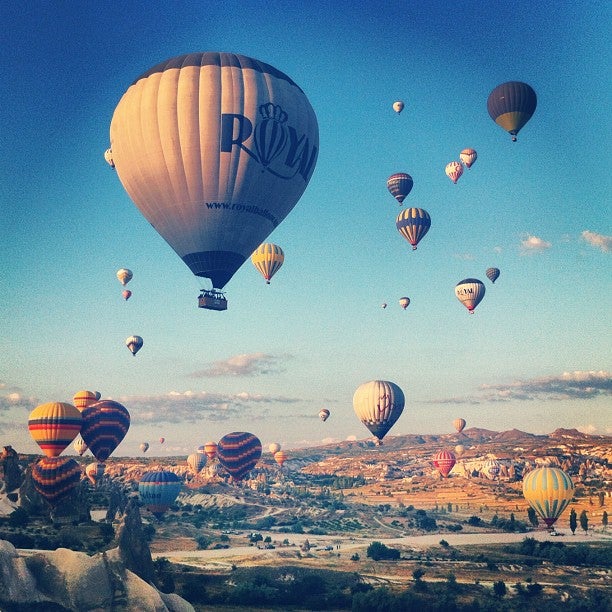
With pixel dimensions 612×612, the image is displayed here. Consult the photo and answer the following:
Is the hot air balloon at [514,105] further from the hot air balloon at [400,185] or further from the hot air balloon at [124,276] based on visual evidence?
the hot air balloon at [124,276]

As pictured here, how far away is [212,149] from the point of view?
53.1 meters

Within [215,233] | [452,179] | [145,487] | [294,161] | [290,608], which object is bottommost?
[290,608]

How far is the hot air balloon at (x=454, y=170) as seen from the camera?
103562mm

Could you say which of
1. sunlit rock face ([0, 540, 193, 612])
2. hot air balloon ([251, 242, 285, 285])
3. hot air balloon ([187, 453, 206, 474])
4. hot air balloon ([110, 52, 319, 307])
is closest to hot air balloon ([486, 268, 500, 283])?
hot air balloon ([251, 242, 285, 285])

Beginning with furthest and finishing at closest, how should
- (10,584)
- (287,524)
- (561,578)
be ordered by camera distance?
1. (287,524)
2. (561,578)
3. (10,584)

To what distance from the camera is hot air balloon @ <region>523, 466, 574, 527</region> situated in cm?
8694

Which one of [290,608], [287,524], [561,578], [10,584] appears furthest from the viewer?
[287,524]

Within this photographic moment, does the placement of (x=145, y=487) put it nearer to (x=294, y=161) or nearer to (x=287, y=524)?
(x=287, y=524)

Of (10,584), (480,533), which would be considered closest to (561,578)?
(480,533)

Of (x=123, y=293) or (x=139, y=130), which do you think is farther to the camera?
(x=123, y=293)

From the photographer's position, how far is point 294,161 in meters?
56.6

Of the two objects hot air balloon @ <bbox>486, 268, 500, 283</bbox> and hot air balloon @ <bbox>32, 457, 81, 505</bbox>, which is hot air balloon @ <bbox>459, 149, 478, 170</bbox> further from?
hot air balloon @ <bbox>32, 457, 81, 505</bbox>

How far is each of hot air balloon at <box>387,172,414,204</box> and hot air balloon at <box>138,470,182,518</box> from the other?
49671 mm

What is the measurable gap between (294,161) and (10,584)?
36.1 meters
